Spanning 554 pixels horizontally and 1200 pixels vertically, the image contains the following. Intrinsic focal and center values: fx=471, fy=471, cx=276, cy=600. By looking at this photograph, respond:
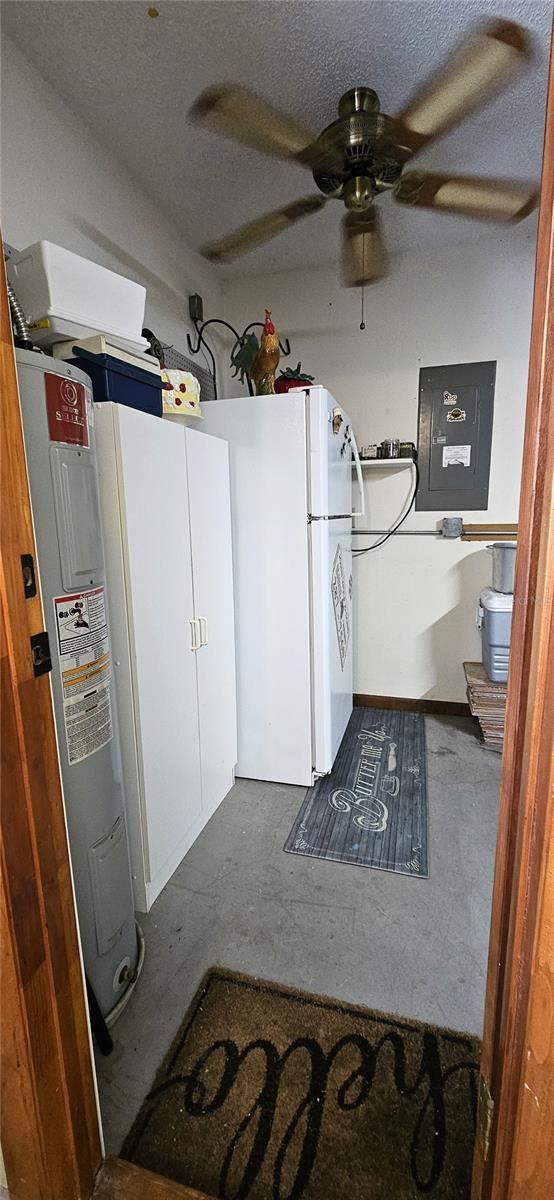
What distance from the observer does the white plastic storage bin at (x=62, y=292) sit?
1233mm

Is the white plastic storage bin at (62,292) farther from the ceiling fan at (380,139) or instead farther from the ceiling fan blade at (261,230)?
the ceiling fan blade at (261,230)

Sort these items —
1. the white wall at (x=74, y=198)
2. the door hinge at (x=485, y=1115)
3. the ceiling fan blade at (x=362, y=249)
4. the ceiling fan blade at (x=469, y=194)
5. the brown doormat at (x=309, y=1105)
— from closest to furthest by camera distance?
the door hinge at (x=485, y=1115) < the brown doormat at (x=309, y=1105) < the white wall at (x=74, y=198) < the ceiling fan blade at (x=469, y=194) < the ceiling fan blade at (x=362, y=249)

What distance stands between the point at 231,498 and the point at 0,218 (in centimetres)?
120

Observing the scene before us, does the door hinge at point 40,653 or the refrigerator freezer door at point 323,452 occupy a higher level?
the refrigerator freezer door at point 323,452

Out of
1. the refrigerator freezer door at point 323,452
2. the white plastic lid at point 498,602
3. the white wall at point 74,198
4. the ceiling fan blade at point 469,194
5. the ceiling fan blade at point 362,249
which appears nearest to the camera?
the white wall at point 74,198

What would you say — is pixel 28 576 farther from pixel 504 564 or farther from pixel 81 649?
pixel 504 564

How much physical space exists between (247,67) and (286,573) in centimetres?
174

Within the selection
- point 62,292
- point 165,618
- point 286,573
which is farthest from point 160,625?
point 62,292

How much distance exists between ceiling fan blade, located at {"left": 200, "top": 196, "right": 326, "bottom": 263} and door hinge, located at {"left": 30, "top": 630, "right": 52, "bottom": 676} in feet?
5.86

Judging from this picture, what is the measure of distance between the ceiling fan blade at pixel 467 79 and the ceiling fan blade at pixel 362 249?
66cm

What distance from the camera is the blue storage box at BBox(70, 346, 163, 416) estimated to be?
1339 mm

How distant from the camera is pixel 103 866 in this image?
48.1 inches

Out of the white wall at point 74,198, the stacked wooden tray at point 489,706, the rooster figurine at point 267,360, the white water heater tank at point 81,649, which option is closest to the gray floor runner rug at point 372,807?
the stacked wooden tray at point 489,706

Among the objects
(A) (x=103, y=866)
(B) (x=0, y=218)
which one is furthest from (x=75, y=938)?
(B) (x=0, y=218)
